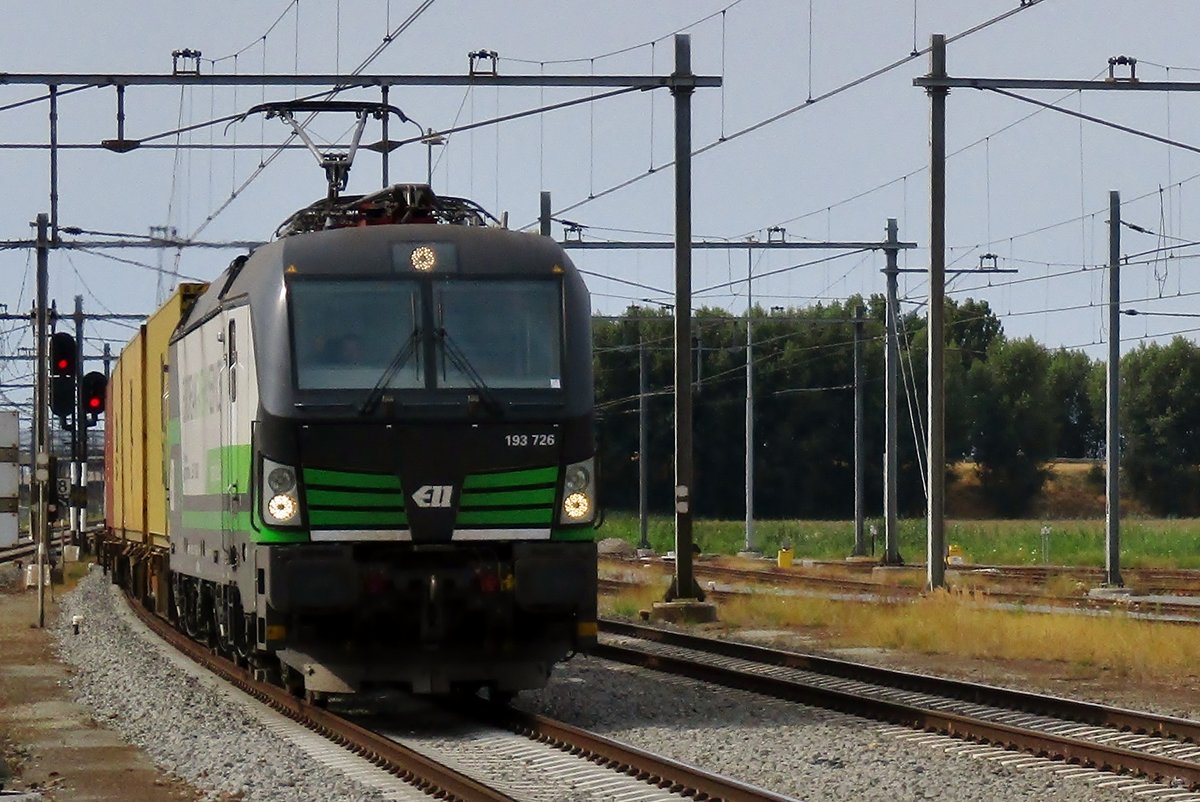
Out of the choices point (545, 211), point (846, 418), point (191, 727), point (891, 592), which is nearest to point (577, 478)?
point (191, 727)

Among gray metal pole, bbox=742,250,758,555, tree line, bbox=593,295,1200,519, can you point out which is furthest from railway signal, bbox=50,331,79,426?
tree line, bbox=593,295,1200,519

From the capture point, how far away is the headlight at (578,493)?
49.2 feet

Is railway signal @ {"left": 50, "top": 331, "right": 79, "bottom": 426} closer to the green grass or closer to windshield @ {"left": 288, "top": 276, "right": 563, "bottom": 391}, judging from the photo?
windshield @ {"left": 288, "top": 276, "right": 563, "bottom": 391}

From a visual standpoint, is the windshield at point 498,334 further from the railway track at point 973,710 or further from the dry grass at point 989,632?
the dry grass at point 989,632

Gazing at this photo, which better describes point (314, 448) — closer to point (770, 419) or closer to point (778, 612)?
point (778, 612)

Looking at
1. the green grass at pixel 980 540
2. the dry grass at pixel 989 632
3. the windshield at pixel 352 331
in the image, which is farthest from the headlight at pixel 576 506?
the green grass at pixel 980 540

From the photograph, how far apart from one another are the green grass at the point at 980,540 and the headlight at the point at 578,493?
3198 centimetres

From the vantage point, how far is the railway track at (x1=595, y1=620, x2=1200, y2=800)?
1285 centimetres

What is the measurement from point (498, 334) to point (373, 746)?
324 centimetres

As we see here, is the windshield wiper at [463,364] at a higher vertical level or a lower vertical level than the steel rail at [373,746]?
higher

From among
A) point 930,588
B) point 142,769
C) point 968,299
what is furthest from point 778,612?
point 968,299

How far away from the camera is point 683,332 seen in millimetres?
27609

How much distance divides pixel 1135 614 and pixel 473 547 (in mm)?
14048

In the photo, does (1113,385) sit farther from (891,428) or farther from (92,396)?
(92,396)
